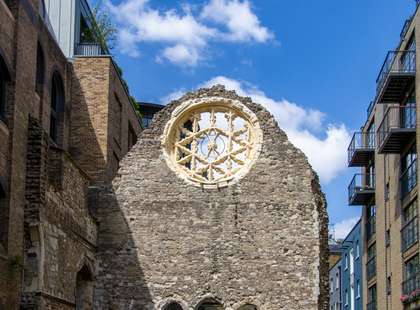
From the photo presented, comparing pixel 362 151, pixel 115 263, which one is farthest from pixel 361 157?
pixel 115 263

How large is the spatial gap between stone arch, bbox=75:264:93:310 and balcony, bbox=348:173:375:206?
1953 cm

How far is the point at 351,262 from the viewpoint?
48.8 meters

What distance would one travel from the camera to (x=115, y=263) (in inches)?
912

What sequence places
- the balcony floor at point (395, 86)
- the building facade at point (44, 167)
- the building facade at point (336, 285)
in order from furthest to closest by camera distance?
the building facade at point (336, 285) < the balcony floor at point (395, 86) < the building facade at point (44, 167)

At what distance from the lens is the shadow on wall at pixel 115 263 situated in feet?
74.9

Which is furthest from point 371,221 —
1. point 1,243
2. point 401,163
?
point 1,243

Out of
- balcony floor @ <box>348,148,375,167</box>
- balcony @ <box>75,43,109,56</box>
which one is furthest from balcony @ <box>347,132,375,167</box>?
balcony @ <box>75,43,109,56</box>

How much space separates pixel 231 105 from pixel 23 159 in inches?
312

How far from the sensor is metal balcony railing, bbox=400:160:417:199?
3004 cm

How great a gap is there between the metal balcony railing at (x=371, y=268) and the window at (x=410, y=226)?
782cm

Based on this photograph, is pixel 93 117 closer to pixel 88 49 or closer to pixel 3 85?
pixel 88 49

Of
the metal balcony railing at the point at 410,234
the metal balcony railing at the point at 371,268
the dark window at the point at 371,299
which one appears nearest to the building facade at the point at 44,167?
the metal balcony railing at the point at 410,234

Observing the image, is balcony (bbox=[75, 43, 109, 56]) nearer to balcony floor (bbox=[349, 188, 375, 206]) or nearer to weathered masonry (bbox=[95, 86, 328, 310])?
weathered masonry (bbox=[95, 86, 328, 310])

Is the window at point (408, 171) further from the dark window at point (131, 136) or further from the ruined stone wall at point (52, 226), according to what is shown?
the ruined stone wall at point (52, 226)
